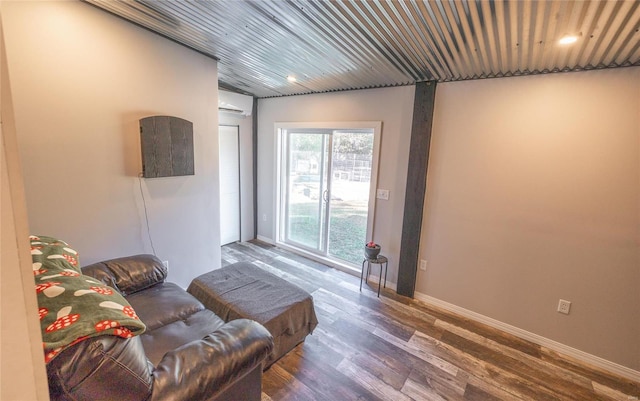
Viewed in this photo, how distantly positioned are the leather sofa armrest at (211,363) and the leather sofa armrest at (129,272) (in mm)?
1022

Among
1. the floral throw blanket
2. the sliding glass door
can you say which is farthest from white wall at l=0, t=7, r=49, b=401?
the sliding glass door

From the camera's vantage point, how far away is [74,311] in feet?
3.19

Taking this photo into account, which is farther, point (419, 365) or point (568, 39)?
point (419, 365)

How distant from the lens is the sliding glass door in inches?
141

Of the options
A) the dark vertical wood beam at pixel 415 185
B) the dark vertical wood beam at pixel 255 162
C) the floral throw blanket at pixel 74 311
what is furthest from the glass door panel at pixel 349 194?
the floral throw blanket at pixel 74 311

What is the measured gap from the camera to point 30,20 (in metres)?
1.75

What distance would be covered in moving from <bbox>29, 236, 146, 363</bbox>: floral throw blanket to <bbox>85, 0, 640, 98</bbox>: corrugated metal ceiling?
1.74m

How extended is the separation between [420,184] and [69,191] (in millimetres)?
3086

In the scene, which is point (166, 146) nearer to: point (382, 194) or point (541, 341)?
point (382, 194)

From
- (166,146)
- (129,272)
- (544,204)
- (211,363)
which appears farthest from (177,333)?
(544,204)

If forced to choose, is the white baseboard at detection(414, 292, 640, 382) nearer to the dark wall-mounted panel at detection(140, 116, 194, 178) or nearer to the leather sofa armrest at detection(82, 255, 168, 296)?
the leather sofa armrest at detection(82, 255, 168, 296)

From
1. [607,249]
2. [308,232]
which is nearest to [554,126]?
[607,249]

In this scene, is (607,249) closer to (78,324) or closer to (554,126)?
(554,126)

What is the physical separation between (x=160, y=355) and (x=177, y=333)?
0.59 ft
